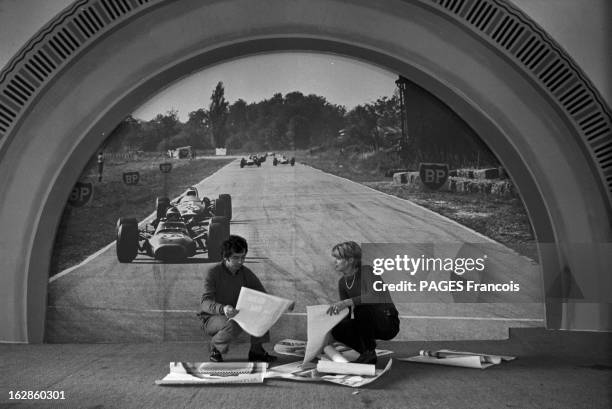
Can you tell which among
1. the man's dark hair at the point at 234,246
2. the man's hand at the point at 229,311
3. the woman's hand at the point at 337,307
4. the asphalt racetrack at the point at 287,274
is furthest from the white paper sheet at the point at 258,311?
the asphalt racetrack at the point at 287,274

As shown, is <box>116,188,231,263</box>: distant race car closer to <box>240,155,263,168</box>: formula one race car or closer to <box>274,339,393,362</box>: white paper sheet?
<box>240,155,263,168</box>: formula one race car

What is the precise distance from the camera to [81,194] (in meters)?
7.70

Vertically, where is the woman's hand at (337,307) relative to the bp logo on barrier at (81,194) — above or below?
below

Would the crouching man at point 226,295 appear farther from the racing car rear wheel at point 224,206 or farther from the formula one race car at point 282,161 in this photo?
the formula one race car at point 282,161

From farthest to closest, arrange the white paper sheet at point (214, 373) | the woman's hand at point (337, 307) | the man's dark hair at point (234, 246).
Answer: the man's dark hair at point (234, 246) < the woman's hand at point (337, 307) < the white paper sheet at point (214, 373)

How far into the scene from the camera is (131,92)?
24.5 feet

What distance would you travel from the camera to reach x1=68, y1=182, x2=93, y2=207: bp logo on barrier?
7691 millimetres

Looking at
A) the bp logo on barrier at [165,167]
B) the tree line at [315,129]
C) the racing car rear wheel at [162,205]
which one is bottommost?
the racing car rear wheel at [162,205]

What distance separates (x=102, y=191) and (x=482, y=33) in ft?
13.5

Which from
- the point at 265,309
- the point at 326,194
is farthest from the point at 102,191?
the point at 265,309

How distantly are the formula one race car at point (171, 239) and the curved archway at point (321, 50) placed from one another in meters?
0.75

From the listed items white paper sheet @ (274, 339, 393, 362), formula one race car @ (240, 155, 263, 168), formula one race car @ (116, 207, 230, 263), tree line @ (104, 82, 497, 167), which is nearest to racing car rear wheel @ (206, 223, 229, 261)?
formula one race car @ (116, 207, 230, 263)

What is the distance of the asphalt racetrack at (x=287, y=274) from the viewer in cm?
749

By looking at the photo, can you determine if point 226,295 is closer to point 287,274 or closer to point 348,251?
point 348,251
